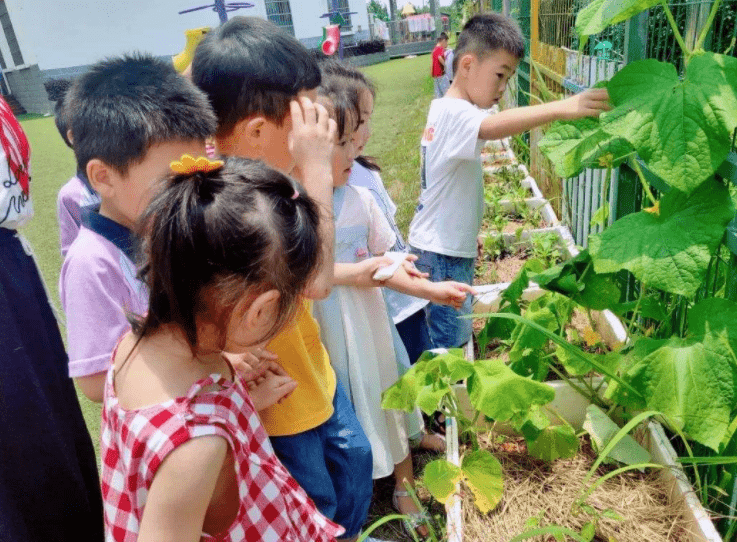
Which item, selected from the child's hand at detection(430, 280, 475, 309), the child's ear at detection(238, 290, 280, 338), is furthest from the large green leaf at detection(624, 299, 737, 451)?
the child's ear at detection(238, 290, 280, 338)

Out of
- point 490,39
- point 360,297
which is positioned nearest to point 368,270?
point 360,297

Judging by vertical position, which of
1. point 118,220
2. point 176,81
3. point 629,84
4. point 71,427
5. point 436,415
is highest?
point 176,81

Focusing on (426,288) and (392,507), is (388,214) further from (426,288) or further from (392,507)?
(392,507)

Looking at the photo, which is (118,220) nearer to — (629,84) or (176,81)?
(176,81)

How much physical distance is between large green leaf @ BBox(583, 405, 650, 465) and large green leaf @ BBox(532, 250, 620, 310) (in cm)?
27

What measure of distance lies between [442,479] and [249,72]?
105 centimetres

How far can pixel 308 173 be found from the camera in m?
1.28

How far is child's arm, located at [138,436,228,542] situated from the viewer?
0.80m

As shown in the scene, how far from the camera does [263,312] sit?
0.90 metres

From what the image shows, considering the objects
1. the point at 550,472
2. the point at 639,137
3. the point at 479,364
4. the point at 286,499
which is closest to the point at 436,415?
the point at 550,472

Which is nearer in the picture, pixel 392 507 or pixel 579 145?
pixel 579 145

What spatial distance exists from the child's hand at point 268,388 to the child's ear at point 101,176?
474mm

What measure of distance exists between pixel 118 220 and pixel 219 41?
48cm

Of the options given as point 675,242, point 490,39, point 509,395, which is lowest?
point 509,395
